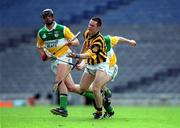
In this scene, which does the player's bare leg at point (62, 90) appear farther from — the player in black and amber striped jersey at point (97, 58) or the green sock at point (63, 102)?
the player in black and amber striped jersey at point (97, 58)

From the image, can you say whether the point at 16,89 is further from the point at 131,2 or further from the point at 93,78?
the point at 93,78

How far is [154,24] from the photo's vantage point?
93.2 feet

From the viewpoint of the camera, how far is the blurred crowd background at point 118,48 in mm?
26547

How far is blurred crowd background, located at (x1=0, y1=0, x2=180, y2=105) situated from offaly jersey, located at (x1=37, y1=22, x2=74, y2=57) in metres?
11.4

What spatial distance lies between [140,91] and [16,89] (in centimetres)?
481

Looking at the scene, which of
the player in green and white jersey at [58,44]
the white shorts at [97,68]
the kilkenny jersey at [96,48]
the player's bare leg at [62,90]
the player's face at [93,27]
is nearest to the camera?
the kilkenny jersey at [96,48]

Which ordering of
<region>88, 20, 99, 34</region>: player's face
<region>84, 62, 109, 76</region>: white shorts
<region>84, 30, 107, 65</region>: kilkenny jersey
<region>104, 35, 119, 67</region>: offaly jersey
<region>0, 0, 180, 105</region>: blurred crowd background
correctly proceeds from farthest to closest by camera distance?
<region>0, 0, 180, 105</region>: blurred crowd background < <region>104, 35, 119, 67</region>: offaly jersey < <region>84, 62, 109, 76</region>: white shorts < <region>88, 20, 99, 34</region>: player's face < <region>84, 30, 107, 65</region>: kilkenny jersey

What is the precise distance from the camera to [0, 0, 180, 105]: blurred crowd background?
2655 centimetres

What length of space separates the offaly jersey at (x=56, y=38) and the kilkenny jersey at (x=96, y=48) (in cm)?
72

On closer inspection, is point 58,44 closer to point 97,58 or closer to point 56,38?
point 56,38

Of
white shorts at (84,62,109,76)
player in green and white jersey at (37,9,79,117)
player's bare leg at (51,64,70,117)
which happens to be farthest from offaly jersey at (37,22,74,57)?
white shorts at (84,62,109,76)

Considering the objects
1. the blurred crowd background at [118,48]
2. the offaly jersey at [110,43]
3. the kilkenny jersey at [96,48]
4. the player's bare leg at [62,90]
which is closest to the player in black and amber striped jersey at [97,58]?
the kilkenny jersey at [96,48]

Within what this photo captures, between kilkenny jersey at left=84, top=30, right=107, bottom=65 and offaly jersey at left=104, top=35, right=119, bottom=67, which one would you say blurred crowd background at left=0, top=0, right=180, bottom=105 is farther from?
kilkenny jersey at left=84, top=30, right=107, bottom=65

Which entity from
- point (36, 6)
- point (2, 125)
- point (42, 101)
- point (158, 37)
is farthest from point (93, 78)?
point (36, 6)
